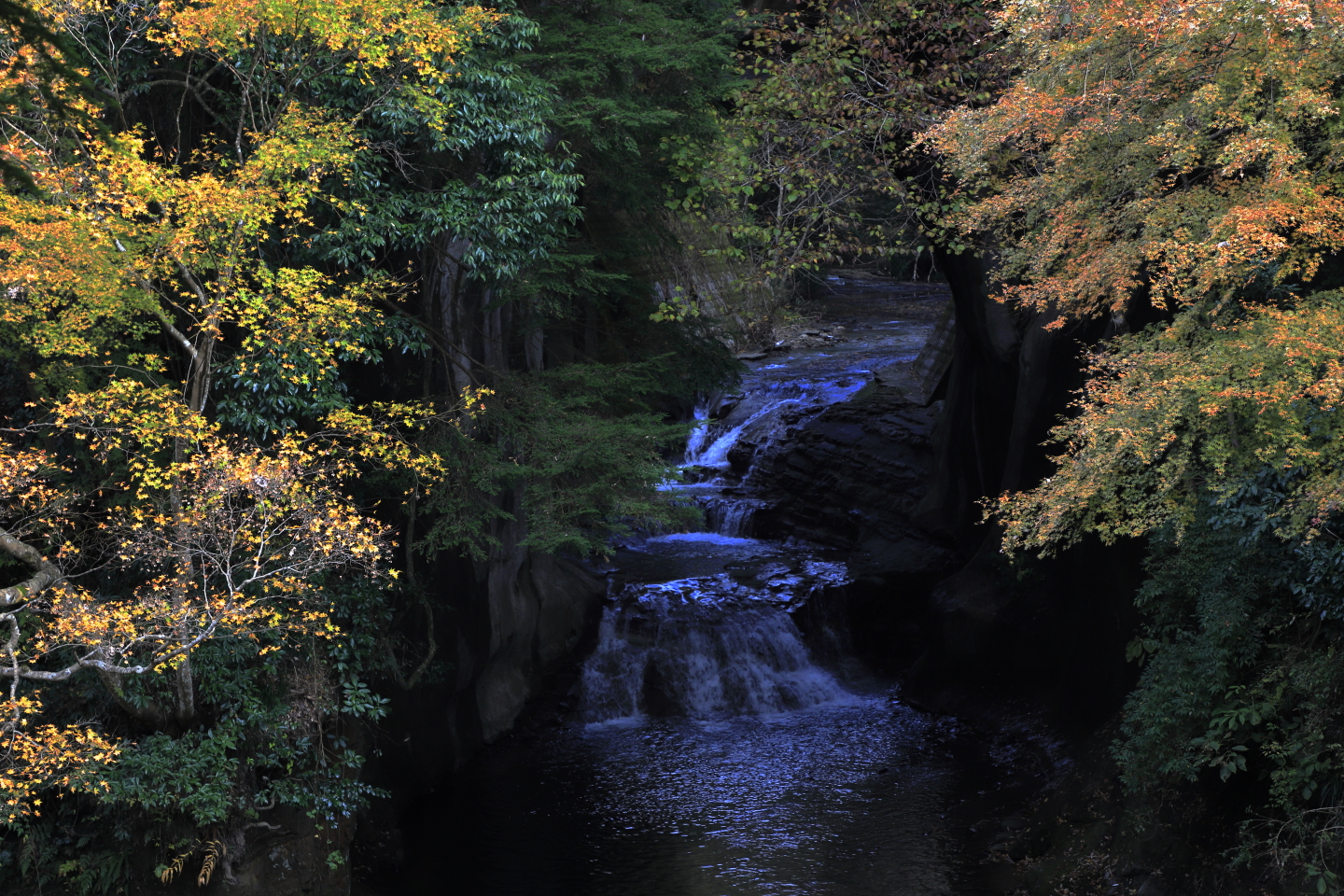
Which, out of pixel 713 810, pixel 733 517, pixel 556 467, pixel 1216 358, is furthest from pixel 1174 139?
pixel 733 517

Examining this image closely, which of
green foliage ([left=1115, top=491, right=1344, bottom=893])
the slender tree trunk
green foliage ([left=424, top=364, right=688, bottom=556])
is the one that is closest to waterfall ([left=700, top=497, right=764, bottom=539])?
the slender tree trunk

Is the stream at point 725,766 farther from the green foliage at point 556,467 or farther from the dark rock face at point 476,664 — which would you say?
the green foliage at point 556,467

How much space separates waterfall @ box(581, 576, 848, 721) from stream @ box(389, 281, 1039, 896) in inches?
1.2

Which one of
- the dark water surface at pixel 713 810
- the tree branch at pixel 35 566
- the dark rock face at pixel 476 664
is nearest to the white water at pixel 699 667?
the dark water surface at pixel 713 810

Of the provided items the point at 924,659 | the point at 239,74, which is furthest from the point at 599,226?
the point at 924,659

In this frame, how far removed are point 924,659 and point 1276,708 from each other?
30.4ft

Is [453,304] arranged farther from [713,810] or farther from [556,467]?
[713,810]

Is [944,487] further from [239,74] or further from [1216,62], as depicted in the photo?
[239,74]

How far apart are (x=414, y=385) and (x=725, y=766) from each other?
21.7ft

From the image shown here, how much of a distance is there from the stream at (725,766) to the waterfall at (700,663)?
0.03 metres

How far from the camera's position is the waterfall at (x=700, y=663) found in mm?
16953

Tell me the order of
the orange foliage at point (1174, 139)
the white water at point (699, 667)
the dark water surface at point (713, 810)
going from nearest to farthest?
the orange foliage at point (1174, 139) < the dark water surface at point (713, 810) < the white water at point (699, 667)

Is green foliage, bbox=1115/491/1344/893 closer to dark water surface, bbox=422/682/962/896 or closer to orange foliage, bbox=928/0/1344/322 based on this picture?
orange foliage, bbox=928/0/1344/322

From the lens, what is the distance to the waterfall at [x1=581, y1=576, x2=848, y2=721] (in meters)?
17.0
